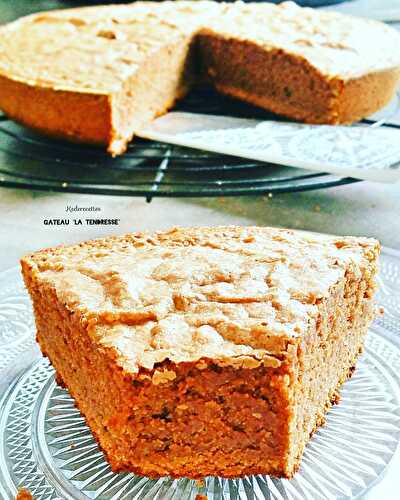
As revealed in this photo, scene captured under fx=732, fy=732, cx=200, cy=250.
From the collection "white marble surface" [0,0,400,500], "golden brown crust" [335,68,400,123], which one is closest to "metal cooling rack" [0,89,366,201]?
"white marble surface" [0,0,400,500]

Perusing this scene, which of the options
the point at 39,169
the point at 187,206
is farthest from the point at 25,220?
the point at 187,206

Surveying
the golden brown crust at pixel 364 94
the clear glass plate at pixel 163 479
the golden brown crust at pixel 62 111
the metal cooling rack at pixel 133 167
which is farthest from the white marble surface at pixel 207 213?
the clear glass plate at pixel 163 479

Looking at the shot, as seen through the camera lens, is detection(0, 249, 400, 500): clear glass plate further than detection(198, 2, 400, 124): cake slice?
No

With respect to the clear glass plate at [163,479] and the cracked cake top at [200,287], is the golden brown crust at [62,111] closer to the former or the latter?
the cracked cake top at [200,287]

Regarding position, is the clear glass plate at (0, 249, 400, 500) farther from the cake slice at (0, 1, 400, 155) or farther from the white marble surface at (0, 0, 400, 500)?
the cake slice at (0, 1, 400, 155)

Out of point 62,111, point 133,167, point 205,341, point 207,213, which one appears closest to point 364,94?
point 207,213

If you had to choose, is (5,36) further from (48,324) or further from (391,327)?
(391,327)
